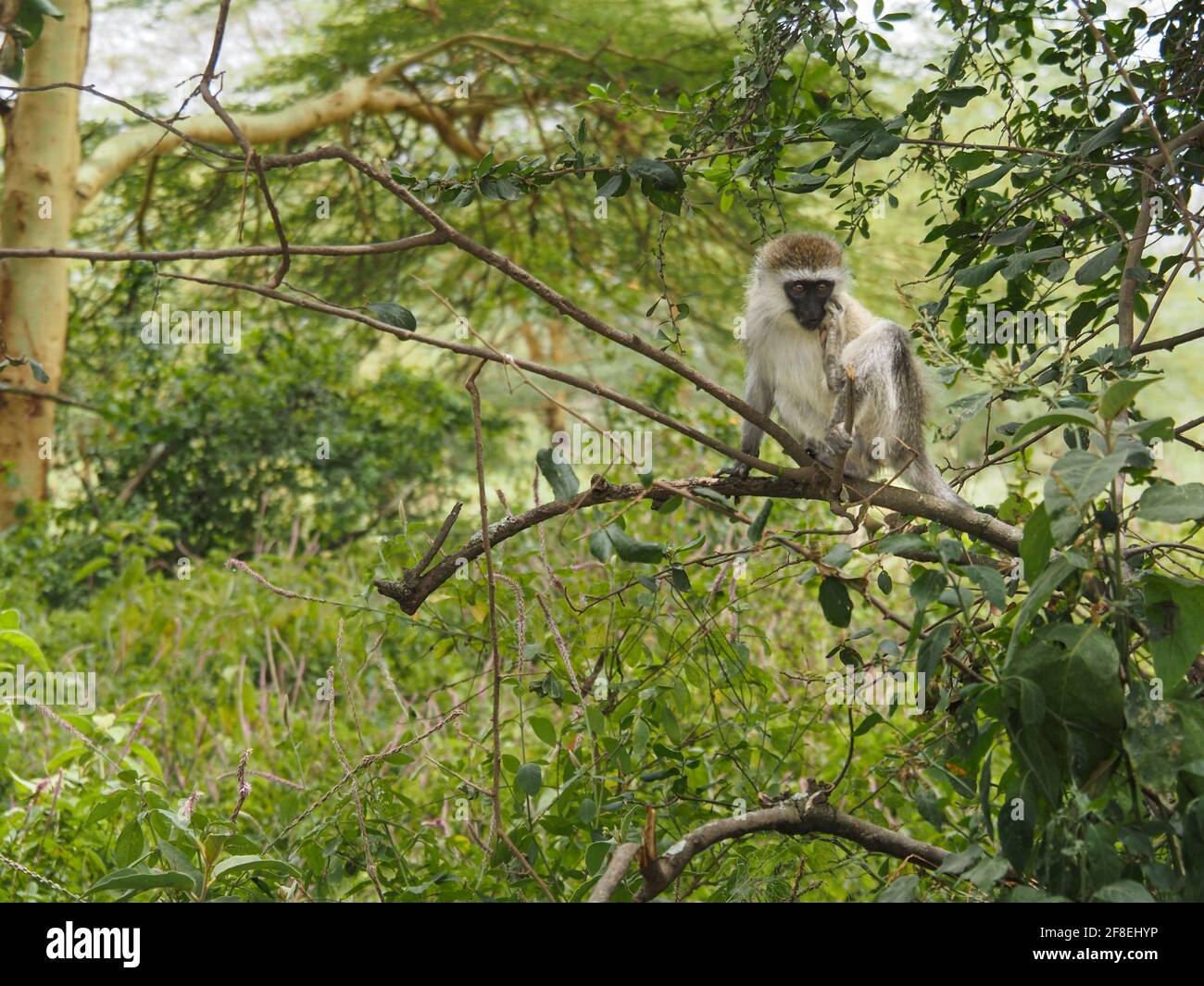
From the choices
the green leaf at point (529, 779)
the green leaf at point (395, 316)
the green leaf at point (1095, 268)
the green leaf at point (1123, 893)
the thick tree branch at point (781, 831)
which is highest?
the green leaf at point (1095, 268)

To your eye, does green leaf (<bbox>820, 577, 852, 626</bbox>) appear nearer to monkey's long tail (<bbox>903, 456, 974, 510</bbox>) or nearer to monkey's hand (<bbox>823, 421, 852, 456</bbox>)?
monkey's hand (<bbox>823, 421, 852, 456</bbox>)

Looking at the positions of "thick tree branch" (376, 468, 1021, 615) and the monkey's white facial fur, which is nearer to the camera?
"thick tree branch" (376, 468, 1021, 615)

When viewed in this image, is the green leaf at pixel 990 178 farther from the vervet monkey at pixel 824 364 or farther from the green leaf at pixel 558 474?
the green leaf at pixel 558 474

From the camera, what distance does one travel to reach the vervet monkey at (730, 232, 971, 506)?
10.2ft

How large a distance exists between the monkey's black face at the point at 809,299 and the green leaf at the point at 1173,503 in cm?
191

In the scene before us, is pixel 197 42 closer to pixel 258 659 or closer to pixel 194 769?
pixel 258 659

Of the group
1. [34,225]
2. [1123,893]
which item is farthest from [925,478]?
[34,225]

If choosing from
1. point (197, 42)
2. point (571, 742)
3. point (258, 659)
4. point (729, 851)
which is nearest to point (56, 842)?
point (571, 742)

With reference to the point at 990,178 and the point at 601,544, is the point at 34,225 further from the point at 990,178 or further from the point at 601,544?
the point at 601,544

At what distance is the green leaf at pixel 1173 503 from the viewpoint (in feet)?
4.31

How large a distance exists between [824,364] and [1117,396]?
5.20 feet

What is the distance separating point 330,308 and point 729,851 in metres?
1.35

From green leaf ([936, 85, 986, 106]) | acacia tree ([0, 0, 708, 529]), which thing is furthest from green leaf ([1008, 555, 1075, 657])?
acacia tree ([0, 0, 708, 529])

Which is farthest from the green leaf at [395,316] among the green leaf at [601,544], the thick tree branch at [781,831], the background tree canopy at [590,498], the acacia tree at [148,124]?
the acacia tree at [148,124]
